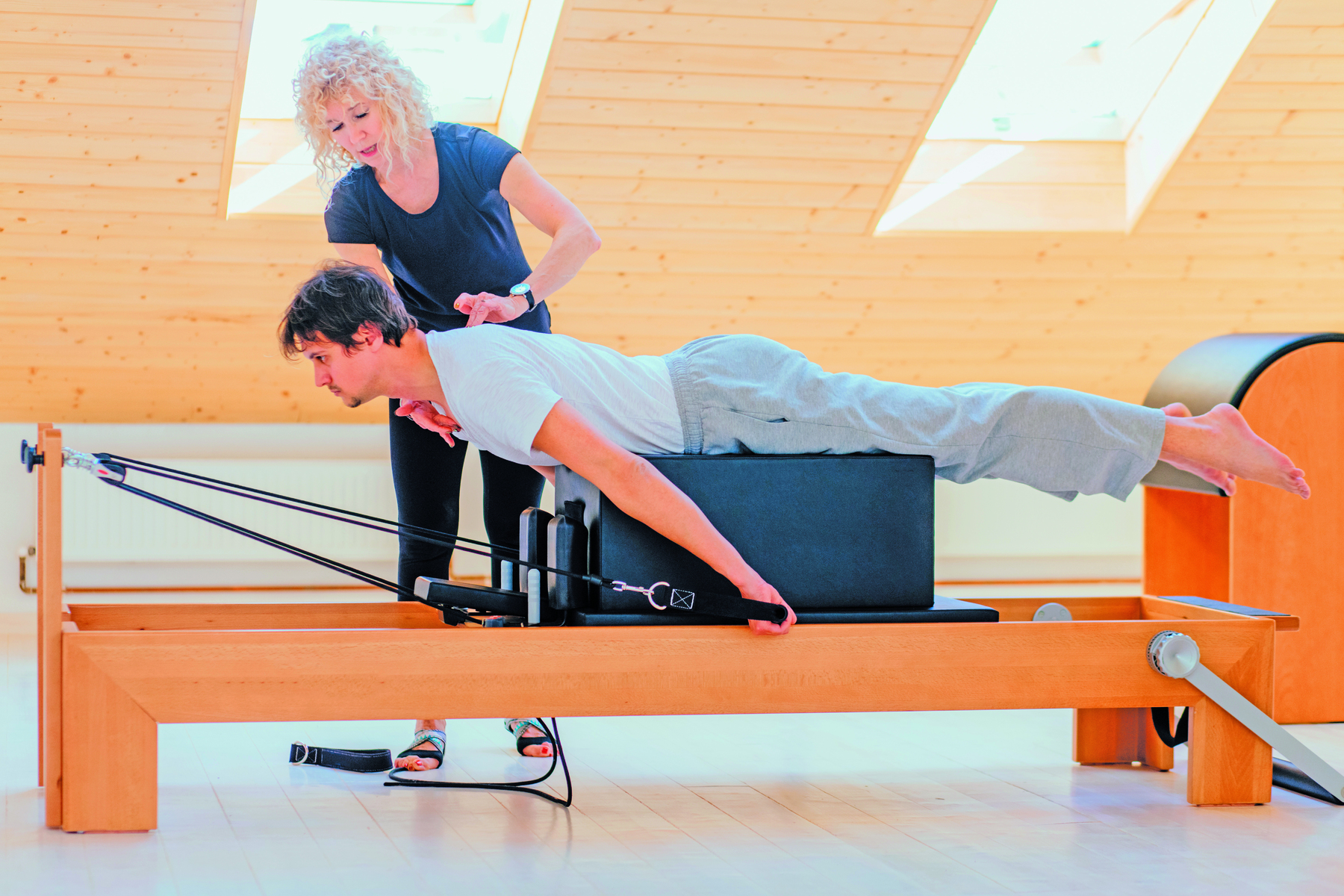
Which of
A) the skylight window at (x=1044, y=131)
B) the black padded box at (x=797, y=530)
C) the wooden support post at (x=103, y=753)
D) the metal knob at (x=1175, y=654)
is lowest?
the wooden support post at (x=103, y=753)

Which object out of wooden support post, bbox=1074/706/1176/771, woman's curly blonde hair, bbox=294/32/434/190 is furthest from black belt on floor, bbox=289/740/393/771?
wooden support post, bbox=1074/706/1176/771

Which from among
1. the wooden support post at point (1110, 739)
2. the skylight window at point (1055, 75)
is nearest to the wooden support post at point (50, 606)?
the wooden support post at point (1110, 739)

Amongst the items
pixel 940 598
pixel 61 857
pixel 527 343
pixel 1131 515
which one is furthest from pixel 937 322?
pixel 61 857

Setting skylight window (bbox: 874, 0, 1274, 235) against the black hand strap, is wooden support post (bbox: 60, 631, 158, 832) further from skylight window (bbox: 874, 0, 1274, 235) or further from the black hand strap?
skylight window (bbox: 874, 0, 1274, 235)

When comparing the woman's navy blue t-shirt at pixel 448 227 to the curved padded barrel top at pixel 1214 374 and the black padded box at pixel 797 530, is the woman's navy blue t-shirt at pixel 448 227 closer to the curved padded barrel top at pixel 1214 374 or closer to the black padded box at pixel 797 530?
the black padded box at pixel 797 530

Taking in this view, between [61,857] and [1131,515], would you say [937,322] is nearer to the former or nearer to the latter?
[1131,515]

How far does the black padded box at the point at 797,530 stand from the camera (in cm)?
178

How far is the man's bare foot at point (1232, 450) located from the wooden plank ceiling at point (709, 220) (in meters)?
1.44

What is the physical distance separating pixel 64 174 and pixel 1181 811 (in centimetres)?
271

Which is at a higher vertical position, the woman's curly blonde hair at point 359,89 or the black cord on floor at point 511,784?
the woman's curly blonde hair at point 359,89

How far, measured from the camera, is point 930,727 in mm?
2406

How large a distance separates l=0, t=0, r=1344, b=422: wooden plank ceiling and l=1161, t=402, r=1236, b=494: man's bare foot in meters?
1.37

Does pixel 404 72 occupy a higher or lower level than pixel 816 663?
higher

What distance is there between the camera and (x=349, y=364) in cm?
177
